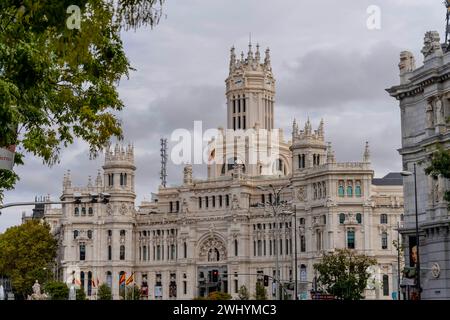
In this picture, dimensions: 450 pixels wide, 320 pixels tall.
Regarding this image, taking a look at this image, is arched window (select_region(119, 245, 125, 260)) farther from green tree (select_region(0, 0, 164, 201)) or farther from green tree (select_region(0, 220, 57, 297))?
green tree (select_region(0, 0, 164, 201))

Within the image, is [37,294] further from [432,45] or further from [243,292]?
[432,45]

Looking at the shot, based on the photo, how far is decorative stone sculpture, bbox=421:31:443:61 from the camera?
63.3 metres

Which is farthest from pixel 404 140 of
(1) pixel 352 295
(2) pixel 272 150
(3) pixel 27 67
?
(2) pixel 272 150

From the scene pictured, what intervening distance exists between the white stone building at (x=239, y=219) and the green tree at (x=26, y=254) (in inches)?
187

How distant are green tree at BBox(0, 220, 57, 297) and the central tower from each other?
36.3 m

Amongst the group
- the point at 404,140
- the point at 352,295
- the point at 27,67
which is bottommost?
the point at 352,295

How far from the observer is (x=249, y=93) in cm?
16225

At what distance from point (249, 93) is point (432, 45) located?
3885 inches

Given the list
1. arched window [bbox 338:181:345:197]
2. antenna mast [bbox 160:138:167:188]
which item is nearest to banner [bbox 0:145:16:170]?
arched window [bbox 338:181:345:197]

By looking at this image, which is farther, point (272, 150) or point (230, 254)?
point (272, 150)

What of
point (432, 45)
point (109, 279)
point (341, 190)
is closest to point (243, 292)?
point (341, 190)
